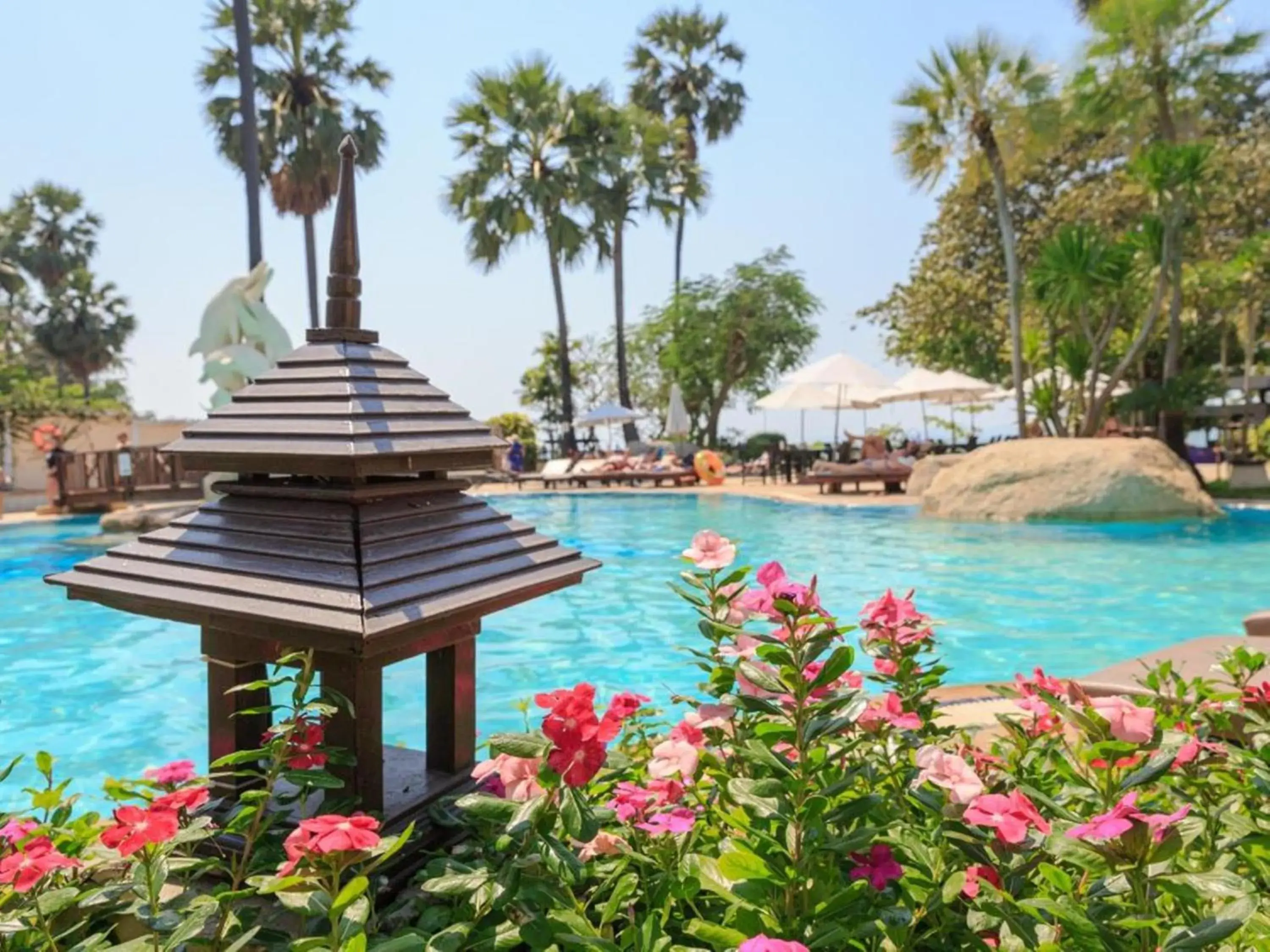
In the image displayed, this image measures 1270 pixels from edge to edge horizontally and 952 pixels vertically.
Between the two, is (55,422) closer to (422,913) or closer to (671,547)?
(671,547)

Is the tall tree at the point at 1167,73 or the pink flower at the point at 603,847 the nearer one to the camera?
the pink flower at the point at 603,847

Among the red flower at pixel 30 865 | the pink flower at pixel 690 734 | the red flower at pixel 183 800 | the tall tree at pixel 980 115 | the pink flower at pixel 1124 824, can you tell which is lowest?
the red flower at pixel 30 865

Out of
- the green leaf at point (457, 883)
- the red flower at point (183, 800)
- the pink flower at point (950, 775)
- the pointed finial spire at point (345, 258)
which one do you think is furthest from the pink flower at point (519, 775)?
the pointed finial spire at point (345, 258)

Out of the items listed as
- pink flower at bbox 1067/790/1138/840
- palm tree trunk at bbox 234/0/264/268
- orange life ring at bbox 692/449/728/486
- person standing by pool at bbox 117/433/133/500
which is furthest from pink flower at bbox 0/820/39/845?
orange life ring at bbox 692/449/728/486

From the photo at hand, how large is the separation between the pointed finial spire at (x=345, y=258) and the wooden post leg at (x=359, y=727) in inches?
32.1

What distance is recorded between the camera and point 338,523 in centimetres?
167

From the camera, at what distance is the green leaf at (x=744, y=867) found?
3.92ft

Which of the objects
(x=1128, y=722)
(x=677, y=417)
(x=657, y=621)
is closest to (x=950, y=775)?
(x=1128, y=722)

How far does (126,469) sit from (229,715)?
19.4 metres

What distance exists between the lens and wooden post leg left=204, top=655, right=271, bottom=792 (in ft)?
5.88

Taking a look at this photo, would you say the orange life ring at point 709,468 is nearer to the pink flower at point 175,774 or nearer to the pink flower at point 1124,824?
the pink flower at point 175,774

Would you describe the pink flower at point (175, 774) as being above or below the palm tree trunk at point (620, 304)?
below

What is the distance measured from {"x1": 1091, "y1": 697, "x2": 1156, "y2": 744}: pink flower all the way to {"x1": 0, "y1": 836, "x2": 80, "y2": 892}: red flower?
166 cm

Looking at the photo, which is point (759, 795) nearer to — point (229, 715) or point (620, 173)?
point (229, 715)
